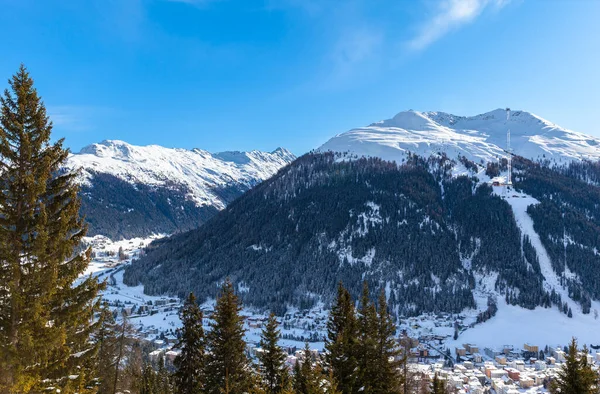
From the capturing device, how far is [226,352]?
993 inches

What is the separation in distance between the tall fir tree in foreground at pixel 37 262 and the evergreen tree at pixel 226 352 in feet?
42.2

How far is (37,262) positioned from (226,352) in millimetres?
16570

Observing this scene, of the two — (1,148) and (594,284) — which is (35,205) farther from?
(594,284)

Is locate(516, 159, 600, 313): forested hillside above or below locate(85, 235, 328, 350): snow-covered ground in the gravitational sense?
above

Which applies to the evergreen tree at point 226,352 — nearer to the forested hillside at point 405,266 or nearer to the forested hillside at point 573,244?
the forested hillside at point 405,266

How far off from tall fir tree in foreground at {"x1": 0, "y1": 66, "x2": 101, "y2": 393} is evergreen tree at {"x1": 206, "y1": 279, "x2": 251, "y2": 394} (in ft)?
42.2

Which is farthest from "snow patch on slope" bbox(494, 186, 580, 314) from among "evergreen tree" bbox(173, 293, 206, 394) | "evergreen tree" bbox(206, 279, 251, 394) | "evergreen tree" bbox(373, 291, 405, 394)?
"evergreen tree" bbox(173, 293, 206, 394)

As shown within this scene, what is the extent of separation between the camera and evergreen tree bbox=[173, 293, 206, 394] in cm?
2683

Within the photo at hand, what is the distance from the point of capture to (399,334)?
120375 mm

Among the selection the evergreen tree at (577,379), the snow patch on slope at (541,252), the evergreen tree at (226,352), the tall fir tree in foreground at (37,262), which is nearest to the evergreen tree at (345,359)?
the evergreen tree at (226,352)

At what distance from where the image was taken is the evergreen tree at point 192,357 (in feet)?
88.0

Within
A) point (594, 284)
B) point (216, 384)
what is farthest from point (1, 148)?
point (594, 284)

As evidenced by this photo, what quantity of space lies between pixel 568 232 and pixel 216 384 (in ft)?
665

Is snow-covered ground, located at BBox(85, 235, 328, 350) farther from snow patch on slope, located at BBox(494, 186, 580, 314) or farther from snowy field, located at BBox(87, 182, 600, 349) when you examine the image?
snow patch on slope, located at BBox(494, 186, 580, 314)
